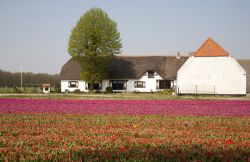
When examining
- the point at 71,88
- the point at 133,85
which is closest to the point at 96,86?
the point at 71,88

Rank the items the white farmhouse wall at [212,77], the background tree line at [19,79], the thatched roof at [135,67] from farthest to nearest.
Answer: the background tree line at [19,79] → the thatched roof at [135,67] → the white farmhouse wall at [212,77]

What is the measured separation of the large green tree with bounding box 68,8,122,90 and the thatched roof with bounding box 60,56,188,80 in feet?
20.2

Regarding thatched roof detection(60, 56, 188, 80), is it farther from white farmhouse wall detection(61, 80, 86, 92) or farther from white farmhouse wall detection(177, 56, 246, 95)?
white farmhouse wall detection(177, 56, 246, 95)

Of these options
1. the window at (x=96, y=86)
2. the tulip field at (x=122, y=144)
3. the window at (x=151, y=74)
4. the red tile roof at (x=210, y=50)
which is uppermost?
the red tile roof at (x=210, y=50)

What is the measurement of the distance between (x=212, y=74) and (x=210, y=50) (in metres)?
3.83

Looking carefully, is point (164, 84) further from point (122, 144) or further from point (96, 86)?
point (122, 144)

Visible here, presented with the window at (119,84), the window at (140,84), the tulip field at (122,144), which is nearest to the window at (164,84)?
the window at (140,84)

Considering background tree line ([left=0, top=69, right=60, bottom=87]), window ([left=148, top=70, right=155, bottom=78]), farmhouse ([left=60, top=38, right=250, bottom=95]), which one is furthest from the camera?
background tree line ([left=0, top=69, right=60, bottom=87])

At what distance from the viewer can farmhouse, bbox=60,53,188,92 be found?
65500 millimetres

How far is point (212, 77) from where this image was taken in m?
51.4

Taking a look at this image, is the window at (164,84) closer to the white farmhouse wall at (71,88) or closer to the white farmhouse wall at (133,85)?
the white farmhouse wall at (133,85)

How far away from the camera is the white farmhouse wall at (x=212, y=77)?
50.8 meters

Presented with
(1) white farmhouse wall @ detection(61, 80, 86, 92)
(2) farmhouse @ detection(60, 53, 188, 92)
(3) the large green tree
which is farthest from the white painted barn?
(1) white farmhouse wall @ detection(61, 80, 86, 92)

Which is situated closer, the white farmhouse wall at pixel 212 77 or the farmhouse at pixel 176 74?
the white farmhouse wall at pixel 212 77
